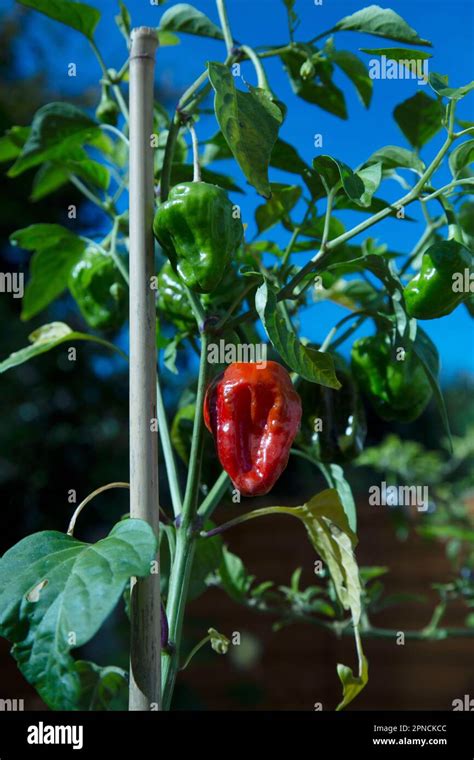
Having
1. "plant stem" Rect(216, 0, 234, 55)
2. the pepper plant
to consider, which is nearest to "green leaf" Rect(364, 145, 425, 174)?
the pepper plant

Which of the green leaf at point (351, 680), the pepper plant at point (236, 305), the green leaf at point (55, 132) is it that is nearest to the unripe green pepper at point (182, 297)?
the pepper plant at point (236, 305)

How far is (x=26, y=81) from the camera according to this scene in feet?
9.42

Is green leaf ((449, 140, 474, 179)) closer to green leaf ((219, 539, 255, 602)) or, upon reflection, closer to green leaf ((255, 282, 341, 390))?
green leaf ((255, 282, 341, 390))

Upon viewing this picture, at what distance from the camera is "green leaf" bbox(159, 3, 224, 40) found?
1.72 feet

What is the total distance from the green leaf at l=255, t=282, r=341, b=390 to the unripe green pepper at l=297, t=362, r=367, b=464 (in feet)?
0.42

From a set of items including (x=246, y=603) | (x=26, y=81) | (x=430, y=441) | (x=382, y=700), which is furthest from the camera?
(x=430, y=441)

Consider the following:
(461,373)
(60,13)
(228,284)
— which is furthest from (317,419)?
(461,373)

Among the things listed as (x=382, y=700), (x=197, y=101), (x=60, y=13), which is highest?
(x=60, y=13)

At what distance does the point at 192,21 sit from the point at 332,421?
266 millimetres

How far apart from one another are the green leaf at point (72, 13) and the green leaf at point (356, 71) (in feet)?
0.53

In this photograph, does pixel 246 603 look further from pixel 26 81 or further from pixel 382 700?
pixel 26 81

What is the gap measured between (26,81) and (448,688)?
7.96ft

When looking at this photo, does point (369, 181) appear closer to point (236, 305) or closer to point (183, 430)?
point (236, 305)

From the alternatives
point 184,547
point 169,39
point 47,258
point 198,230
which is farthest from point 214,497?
point 169,39
